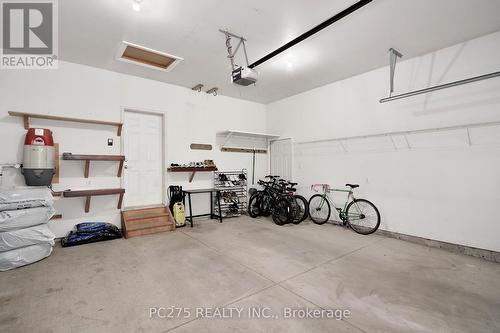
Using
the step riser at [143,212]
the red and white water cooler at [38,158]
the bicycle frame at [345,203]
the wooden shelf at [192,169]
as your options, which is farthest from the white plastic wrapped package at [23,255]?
the bicycle frame at [345,203]

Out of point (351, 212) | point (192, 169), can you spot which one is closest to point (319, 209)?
point (351, 212)

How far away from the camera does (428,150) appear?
12.1 feet

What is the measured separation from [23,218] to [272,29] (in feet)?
13.5

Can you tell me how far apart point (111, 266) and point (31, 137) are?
7.79 ft

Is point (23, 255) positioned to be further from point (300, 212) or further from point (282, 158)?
point (282, 158)

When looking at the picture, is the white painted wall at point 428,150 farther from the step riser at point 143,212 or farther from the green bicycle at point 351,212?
the step riser at point 143,212

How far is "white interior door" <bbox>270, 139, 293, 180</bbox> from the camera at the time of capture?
603cm

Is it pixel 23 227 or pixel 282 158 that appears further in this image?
pixel 282 158

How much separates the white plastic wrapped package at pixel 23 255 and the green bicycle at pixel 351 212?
4.74m

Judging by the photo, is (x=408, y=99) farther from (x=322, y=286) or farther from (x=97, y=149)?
(x=97, y=149)

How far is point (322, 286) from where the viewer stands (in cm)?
236

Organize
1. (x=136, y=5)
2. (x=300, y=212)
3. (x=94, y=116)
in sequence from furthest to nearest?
(x=300, y=212) < (x=94, y=116) < (x=136, y=5)

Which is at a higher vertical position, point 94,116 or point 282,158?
point 94,116

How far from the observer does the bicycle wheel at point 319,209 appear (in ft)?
16.4
